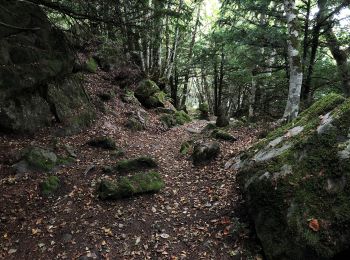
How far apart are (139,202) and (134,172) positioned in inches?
52.1

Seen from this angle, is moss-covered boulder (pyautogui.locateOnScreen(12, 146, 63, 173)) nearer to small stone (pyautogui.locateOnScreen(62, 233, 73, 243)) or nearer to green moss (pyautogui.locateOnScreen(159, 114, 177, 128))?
small stone (pyautogui.locateOnScreen(62, 233, 73, 243))

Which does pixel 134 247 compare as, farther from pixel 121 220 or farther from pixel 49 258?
pixel 49 258

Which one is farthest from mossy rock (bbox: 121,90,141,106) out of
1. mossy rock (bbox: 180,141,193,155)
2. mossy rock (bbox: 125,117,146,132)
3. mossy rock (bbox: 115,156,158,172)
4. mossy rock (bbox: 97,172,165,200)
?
mossy rock (bbox: 97,172,165,200)

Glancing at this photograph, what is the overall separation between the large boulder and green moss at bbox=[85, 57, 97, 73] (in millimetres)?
3602

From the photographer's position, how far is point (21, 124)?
8414 mm

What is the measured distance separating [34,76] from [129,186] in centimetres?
521

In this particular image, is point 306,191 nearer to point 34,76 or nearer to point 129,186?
point 129,186

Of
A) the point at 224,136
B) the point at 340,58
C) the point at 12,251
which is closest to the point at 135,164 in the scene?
the point at 12,251

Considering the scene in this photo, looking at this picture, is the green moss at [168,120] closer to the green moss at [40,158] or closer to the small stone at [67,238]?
the green moss at [40,158]

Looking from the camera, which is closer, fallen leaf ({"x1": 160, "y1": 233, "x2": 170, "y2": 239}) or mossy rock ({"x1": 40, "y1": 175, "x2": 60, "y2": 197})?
fallen leaf ({"x1": 160, "y1": 233, "x2": 170, "y2": 239})

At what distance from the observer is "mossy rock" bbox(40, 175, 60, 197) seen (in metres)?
6.59

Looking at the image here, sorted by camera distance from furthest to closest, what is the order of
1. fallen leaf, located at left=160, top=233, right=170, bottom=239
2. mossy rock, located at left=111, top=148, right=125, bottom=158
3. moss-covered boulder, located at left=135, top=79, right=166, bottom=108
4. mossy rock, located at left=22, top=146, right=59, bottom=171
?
Answer: moss-covered boulder, located at left=135, top=79, right=166, bottom=108 < mossy rock, located at left=111, top=148, right=125, bottom=158 < mossy rock, located at left=22, top=146, right=59, bottom=171 < fallen leaf, located at left=160, top=233, right=170, bottom=239

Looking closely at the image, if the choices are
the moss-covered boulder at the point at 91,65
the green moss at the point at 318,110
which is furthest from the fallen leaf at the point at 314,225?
the moss-covered boulder at the point at 91,65

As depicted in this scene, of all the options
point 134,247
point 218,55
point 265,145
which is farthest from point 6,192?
point 218,55
